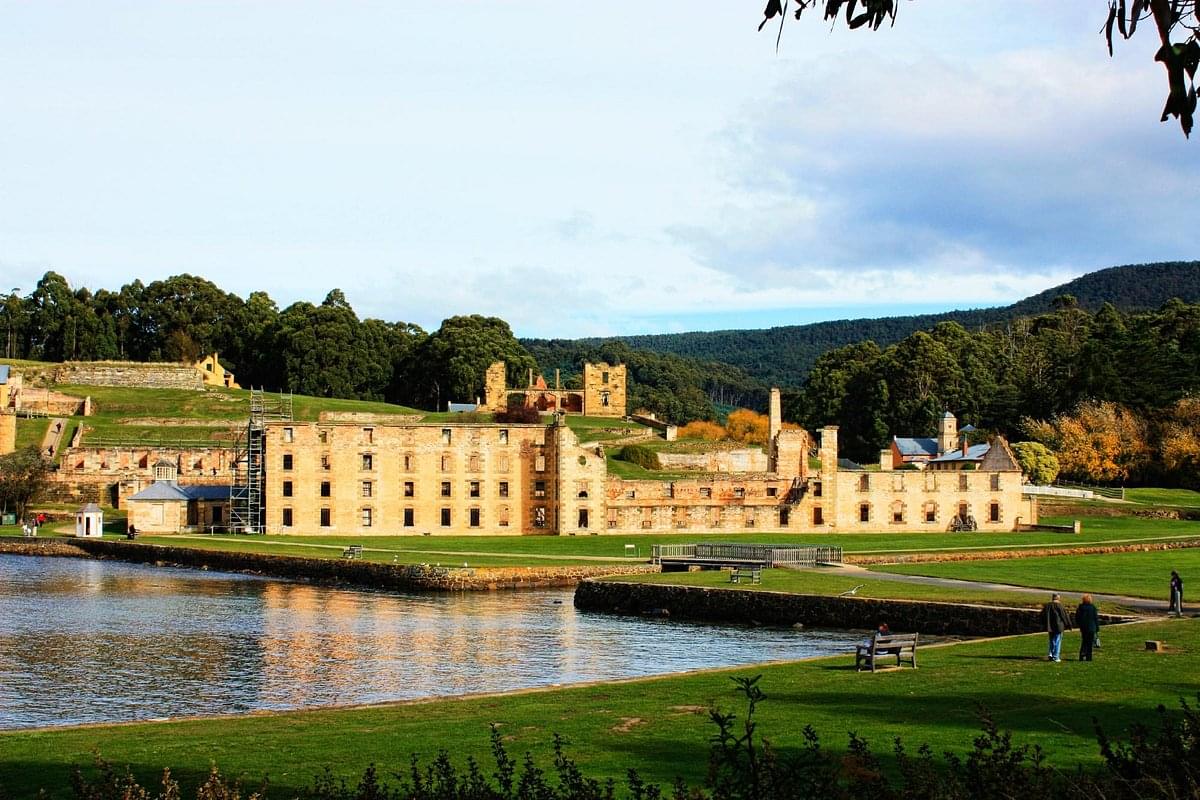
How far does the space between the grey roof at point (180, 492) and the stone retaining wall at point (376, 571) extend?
9.94 meters

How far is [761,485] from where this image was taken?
3258 inches

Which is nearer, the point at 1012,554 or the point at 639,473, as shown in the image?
the point at 1012,554

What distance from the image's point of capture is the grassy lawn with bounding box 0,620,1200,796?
56.2 feet

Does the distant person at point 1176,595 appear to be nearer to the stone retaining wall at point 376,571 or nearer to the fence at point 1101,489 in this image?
the stone retaining wall at point 376,571

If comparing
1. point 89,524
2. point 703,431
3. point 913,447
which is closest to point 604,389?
point 703,431

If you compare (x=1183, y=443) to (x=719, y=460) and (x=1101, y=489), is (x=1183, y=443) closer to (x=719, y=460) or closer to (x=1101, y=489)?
(x=1101, y=489)

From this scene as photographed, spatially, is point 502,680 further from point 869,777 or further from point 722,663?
point 869,777

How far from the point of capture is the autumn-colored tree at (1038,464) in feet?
333

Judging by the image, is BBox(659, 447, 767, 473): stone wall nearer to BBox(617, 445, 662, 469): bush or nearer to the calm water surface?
BBox(617, 445, 662, 469): bush

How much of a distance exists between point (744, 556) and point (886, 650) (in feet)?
108

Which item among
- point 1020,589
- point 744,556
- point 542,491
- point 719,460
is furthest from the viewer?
point 719,460

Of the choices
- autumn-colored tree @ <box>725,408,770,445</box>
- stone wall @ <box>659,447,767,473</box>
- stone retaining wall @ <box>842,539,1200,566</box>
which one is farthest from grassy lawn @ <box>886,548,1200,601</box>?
autumn-colored tree @ <box>725,408,770,445</box>

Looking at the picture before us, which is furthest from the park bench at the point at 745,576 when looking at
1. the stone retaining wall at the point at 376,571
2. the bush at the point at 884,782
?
the bush at the point at 884,782

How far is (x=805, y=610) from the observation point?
142 feet
